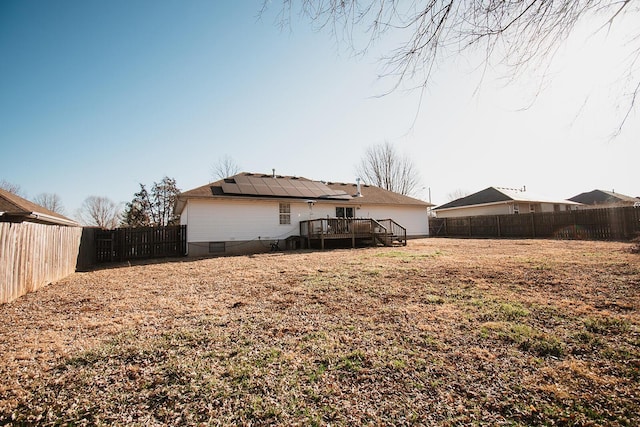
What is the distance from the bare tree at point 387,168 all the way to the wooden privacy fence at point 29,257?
3040cm

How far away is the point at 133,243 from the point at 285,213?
7.61m

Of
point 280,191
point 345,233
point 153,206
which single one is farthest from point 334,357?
point 153,206

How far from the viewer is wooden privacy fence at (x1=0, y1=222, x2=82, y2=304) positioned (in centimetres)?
468

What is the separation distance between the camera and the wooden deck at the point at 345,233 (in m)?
14.5

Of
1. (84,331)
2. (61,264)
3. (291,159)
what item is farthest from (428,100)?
(291,159)

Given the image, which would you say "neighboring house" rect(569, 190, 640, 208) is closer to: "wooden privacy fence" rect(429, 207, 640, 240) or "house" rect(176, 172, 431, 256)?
"wooden privacy fence" rect(429, 207, 640, 240)

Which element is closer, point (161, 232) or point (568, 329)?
point (568, 329)

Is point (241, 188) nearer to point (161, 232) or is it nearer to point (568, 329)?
point (161, 232)

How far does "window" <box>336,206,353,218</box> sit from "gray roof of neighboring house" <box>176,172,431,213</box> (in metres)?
0.54

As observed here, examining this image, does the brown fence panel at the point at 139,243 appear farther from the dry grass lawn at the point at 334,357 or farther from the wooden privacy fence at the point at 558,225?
the wooden privacy fence at the point at 558,225

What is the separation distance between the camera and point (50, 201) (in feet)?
129

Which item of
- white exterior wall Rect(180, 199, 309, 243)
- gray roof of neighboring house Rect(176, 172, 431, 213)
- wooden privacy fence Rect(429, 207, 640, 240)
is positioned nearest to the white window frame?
white exterior wall Rect(180, 199, 309, 243)

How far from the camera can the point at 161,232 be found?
13.0m

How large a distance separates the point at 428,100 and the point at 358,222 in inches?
500
